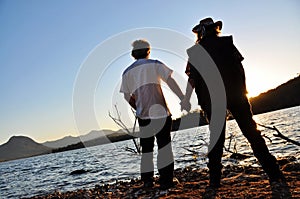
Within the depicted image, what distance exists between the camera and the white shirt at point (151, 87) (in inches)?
209

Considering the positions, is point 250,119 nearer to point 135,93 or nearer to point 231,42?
point 231,42

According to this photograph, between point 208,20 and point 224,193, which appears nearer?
point 224,193

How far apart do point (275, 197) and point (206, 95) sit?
5.78ft

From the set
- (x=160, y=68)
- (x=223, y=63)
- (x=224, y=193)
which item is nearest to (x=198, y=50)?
(x=223, y=63)

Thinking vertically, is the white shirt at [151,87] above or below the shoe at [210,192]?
above

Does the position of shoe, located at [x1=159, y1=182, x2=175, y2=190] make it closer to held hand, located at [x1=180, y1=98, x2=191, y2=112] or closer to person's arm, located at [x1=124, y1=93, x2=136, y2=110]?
held hand, located at [x1=180, y1=98, x2=191, y2=112]

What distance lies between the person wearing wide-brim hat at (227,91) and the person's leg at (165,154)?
0.78m

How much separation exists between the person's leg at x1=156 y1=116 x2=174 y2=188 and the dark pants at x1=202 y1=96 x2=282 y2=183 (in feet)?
2.72

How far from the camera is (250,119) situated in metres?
4.50

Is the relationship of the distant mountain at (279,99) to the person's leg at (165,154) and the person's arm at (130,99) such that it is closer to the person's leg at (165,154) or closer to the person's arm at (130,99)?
the person's arm at (130,99)

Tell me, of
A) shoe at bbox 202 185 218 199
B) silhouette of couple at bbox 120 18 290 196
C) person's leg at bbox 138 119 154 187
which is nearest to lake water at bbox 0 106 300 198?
person's leg at bbox 138 119 154 187

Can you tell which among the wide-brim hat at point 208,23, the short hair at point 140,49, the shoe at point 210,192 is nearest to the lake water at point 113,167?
the shoe at point 210,192

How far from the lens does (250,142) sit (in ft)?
14.7

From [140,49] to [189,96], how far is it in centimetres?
135
